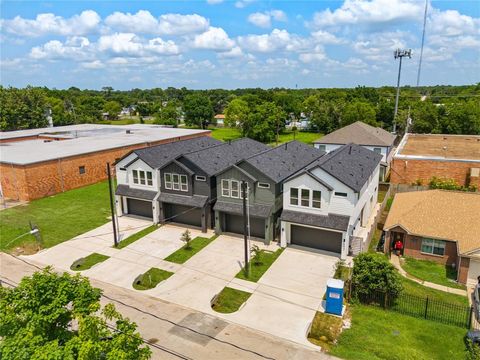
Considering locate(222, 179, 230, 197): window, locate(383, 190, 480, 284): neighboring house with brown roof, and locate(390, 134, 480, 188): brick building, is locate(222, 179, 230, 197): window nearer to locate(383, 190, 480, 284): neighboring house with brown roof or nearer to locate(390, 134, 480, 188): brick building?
locate(383, 190, 480, 284): neighboring house with brown roof

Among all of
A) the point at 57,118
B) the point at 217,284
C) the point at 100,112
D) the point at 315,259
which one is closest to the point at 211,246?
the point at 217,284

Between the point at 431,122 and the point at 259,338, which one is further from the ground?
the point at 431,122

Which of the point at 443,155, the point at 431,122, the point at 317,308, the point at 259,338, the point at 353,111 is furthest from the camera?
the point at 353,111

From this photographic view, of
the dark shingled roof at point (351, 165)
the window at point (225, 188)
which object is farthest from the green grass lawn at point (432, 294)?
the window at point (225, 188)

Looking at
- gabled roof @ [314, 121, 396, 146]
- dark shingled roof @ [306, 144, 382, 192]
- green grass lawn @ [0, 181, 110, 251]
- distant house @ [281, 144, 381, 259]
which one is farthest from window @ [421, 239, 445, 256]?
gabled roof @ [314, 121, 396, 146]

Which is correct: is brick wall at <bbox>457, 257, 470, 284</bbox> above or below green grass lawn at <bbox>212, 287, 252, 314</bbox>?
above

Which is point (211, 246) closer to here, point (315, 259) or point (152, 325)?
point (315, 259)
